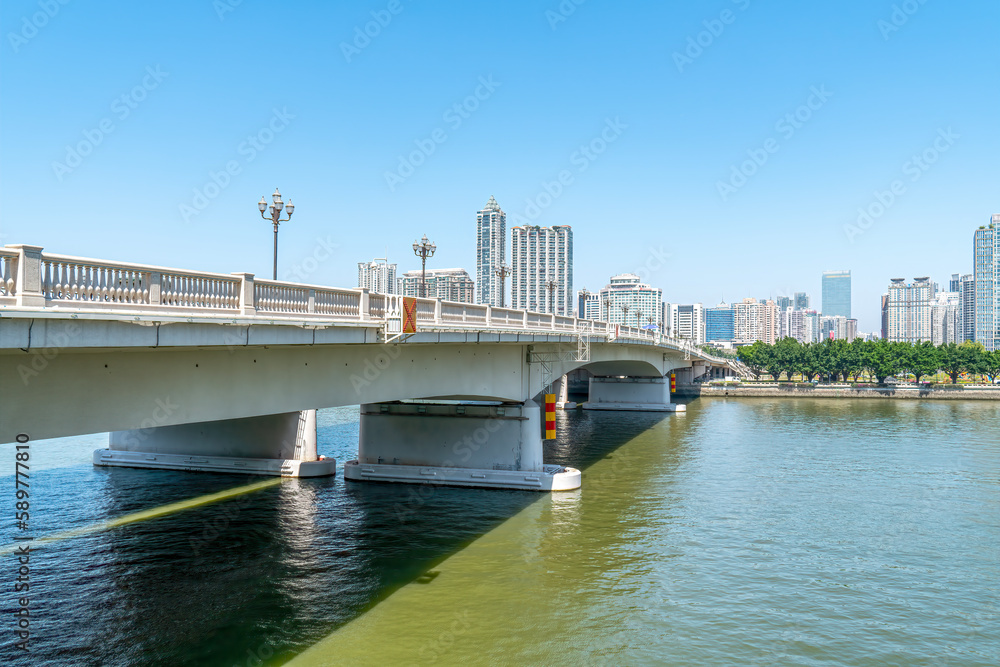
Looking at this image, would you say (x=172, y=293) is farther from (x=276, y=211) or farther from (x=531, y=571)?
(x=531, y=571)

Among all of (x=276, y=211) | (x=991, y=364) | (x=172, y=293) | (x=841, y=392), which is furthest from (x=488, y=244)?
(x=172, y=293)

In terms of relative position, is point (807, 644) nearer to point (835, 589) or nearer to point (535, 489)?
point (835, 589)

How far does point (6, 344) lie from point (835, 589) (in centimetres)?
2003

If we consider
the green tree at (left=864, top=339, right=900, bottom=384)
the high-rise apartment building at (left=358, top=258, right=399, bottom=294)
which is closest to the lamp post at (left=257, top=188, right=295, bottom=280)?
the high-rise apartment building at (left=358, top=258, right=399, bottom=294)

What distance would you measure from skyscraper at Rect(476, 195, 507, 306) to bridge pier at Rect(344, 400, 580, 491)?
3615 inches

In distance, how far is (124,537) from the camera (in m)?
23.9

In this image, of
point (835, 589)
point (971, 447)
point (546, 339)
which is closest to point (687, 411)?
point (971, 447)

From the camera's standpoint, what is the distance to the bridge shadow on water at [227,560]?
1605 cm

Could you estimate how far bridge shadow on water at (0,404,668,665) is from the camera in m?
16.0

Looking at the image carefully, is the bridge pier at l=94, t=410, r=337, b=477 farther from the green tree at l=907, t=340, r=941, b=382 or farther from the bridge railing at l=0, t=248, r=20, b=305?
the green tree at l=907, t=340, r=941, b=382

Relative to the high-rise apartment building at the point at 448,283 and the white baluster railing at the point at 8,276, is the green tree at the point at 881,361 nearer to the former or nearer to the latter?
the high-rise apartment building at the point at 448,283

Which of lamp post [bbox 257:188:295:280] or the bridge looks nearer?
the bridge

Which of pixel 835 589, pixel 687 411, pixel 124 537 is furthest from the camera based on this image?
pixel 687 411

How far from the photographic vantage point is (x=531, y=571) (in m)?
21.0
